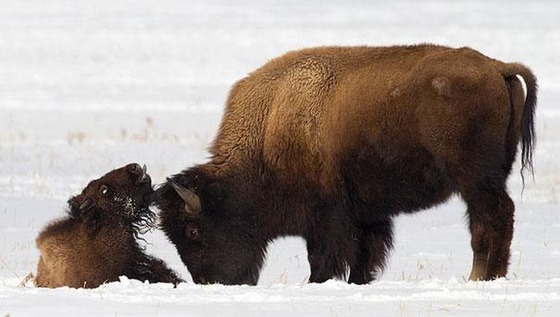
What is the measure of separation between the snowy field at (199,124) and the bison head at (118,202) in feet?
3.37

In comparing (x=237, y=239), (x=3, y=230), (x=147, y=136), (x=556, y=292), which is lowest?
(x=147, y=136)

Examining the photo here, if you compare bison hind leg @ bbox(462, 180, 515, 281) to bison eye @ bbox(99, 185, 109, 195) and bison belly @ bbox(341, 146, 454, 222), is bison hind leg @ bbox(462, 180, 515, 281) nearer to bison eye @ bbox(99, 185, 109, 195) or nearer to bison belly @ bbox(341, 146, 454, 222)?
bison belly @ bbox(341, 146, 454, 222)

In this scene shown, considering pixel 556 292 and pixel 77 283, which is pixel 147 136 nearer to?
pixel 77 283

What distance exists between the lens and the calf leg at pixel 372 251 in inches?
362

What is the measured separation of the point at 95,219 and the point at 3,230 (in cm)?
369

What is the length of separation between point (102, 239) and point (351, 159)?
1.74 metres

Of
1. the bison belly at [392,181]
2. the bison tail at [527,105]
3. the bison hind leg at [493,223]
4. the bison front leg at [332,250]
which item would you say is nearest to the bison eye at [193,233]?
the bison front leg at [332,250]

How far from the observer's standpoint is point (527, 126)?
852cm

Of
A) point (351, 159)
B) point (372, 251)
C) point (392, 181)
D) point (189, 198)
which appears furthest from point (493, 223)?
point (189, 198)

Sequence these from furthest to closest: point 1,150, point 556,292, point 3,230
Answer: point 1,150 < point 3,230 < point 556,292

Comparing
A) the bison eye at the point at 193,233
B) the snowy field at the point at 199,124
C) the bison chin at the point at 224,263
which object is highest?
the bison eye at the point at 193,233

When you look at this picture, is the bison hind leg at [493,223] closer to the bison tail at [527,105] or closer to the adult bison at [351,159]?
the adult bison at [351,159]

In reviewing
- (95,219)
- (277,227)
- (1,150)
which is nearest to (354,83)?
(277,227)

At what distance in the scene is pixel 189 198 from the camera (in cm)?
894
